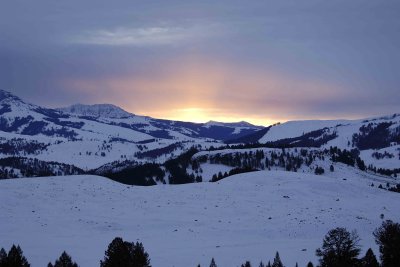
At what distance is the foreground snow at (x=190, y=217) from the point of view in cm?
5481

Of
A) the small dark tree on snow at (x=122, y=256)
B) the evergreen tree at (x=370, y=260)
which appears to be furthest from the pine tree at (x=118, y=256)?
the evergreen tree at (x=370, y=260)

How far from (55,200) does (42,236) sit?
15.3 meters

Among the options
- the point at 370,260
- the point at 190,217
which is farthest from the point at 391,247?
the point at 190,217

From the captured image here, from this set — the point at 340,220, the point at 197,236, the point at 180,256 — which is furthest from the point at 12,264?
the point at 340,220

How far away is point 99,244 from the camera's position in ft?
186

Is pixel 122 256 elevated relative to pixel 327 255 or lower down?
elevated

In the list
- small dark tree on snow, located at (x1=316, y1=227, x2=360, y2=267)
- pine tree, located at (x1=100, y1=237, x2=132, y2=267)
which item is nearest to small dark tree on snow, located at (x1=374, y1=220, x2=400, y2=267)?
small dark tree on snow, located at (x1=316, y1=227, x2=360, y2=267)

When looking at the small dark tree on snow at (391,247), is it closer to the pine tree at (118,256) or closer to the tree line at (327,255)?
the tree line at (327,255)

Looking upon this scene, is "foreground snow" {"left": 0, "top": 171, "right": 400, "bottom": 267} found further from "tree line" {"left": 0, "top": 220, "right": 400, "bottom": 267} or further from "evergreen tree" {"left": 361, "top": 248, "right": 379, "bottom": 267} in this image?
"evergreen tree" {"left": 361, "top": 248, "right": 379, "bottom": 267}

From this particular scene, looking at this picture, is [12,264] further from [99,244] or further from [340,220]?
[340,220]

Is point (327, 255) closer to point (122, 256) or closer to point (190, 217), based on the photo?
point (122, 256)

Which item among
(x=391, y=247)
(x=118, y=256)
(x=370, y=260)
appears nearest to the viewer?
(x=118, y=256)

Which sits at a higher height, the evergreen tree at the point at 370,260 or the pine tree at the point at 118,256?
the pine tree at the point at 118,256

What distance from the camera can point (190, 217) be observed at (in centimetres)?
7006
